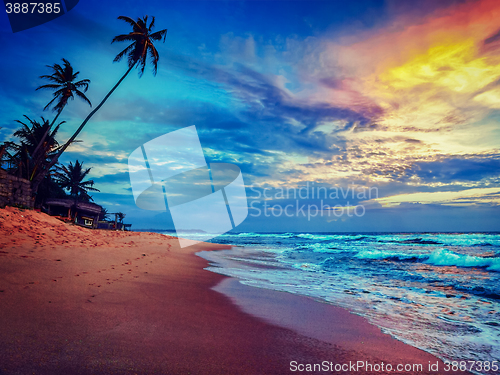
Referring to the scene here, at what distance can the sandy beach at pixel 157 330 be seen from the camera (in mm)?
2484

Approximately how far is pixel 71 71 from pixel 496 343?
3346 cm

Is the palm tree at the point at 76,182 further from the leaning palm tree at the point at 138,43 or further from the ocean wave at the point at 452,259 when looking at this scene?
the ocean wave at the point at 452,259

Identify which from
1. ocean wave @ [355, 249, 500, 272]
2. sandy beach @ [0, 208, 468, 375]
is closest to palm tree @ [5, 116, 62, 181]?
sandy beach @ [0, 208, 468, 375]

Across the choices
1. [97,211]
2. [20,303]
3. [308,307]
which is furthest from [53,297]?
[97,211]

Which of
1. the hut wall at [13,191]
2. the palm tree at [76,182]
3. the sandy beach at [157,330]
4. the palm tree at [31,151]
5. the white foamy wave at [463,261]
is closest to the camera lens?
the sandy beach at [157,330]

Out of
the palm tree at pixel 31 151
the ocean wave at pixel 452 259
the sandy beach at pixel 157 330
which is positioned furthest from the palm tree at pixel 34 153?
the ocean wave at pixel 452 259

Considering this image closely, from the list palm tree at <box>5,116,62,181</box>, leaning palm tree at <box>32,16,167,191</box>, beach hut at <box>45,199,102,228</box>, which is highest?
leaning palm tree at <box>32,16,167,191</box>

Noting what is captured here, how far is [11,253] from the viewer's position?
20.0ft

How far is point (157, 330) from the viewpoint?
329cm

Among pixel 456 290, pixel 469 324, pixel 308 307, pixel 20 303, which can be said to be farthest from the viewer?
pixel 456 290

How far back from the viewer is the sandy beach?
8.15ft

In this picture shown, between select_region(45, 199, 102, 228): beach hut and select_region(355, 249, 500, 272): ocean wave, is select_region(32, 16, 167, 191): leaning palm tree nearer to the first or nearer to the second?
select_region(45, 199, 102, 228): beach hut

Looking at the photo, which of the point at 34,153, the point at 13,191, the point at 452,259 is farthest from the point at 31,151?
the point at 452,259

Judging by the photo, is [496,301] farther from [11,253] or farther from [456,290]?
[11,253]
